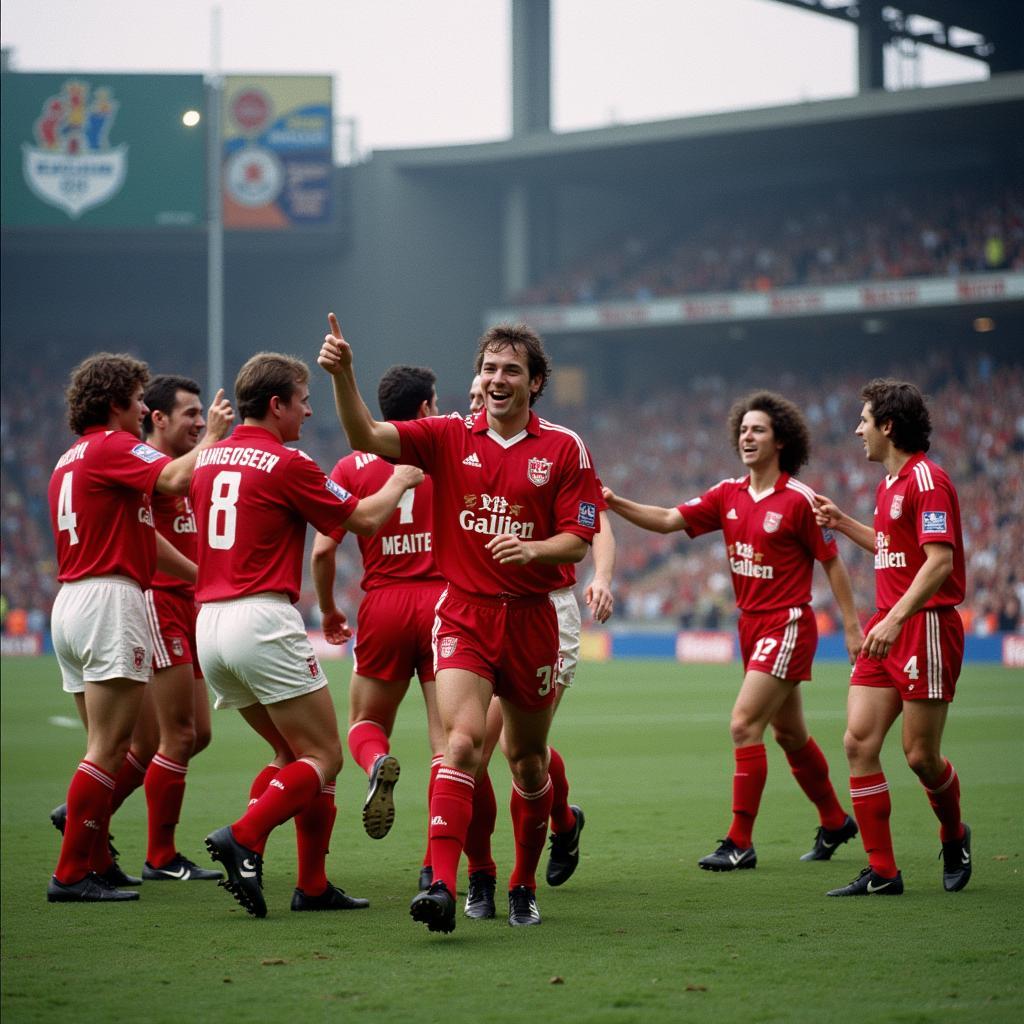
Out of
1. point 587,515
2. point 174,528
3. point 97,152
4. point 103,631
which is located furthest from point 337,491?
point 97,152

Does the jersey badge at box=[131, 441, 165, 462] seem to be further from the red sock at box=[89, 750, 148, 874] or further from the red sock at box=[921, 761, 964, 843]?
the red sock at box=[921, 761, 964, 843]

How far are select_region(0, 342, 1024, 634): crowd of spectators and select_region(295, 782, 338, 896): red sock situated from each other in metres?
25.4

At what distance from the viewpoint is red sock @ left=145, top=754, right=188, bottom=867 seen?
7.85 metres

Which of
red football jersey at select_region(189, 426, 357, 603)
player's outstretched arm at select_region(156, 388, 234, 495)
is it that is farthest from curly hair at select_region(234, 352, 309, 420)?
red football jersey at select_region(189, 426, 357, 603)

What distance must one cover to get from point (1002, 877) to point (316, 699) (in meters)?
3.66

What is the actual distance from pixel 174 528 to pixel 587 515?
2.77 metres

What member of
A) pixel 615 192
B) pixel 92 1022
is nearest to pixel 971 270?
pixel 615 192

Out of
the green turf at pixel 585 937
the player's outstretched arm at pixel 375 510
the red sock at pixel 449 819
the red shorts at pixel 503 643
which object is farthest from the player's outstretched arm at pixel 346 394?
the green turf at pixel 585 937

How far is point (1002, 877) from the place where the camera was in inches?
307

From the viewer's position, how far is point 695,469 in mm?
41344

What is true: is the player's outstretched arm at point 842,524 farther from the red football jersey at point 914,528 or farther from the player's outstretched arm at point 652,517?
the player's outstretched arm at point 652,517

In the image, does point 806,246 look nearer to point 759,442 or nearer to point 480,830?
point 759,442

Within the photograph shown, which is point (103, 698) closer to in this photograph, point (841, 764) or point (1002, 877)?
point (1002, 877)

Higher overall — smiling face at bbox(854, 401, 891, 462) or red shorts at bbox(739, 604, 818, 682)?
smiling face at bbox(854, 401, 891, 462)
